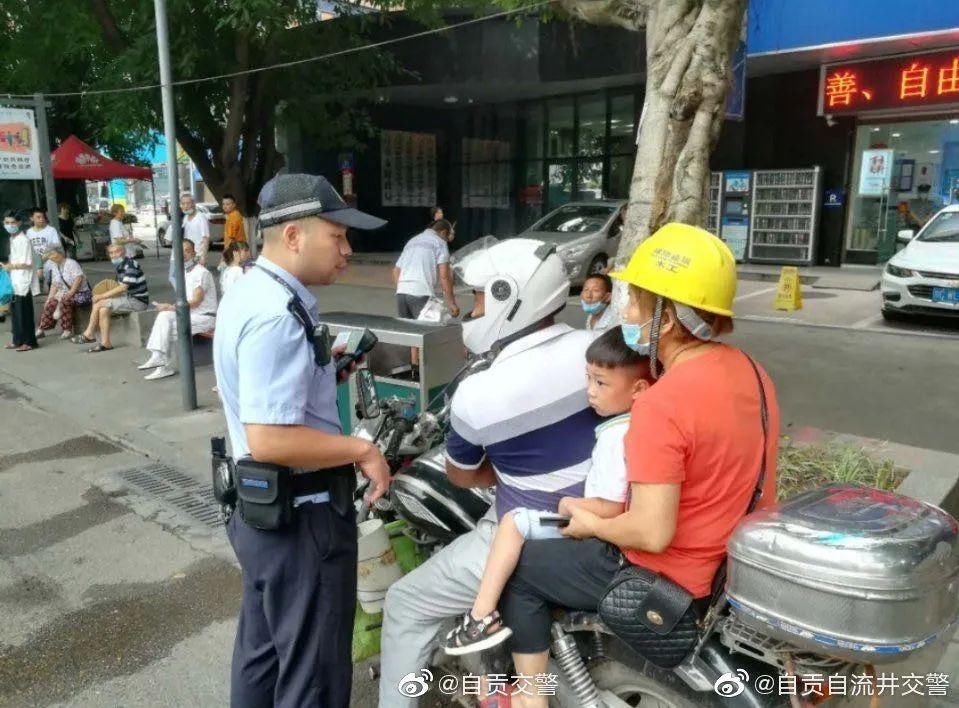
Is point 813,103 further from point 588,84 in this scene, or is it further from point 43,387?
point 43,387

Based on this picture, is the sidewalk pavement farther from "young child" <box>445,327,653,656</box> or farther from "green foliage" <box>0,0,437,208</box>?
"young child" <box>445,327,653,656</box>

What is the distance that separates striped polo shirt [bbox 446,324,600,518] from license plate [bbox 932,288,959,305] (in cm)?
914

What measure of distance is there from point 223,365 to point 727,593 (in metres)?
1.48

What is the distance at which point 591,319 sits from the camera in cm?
629

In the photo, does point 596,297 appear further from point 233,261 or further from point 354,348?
point 233,261

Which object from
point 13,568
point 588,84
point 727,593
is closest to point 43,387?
point 13,568

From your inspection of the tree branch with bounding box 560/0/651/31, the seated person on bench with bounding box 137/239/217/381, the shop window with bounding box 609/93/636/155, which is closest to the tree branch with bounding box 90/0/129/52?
the seated person on bench with bounding box 137/239/217/381

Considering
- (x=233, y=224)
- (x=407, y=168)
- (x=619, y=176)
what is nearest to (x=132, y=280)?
(x=233, y=224)

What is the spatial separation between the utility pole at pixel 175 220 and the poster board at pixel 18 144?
6541 mm

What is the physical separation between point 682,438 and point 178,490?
4433mm

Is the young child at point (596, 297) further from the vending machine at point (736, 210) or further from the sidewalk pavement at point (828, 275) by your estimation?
the vending machine at point (736, 210)

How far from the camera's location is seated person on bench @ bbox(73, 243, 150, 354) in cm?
980

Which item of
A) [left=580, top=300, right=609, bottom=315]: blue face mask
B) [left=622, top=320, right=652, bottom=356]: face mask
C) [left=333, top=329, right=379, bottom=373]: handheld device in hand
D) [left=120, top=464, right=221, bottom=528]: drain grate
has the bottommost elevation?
[left=120, top=464, right=221, bottom=528]: drain grate

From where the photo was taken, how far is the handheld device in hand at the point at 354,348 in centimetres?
278
